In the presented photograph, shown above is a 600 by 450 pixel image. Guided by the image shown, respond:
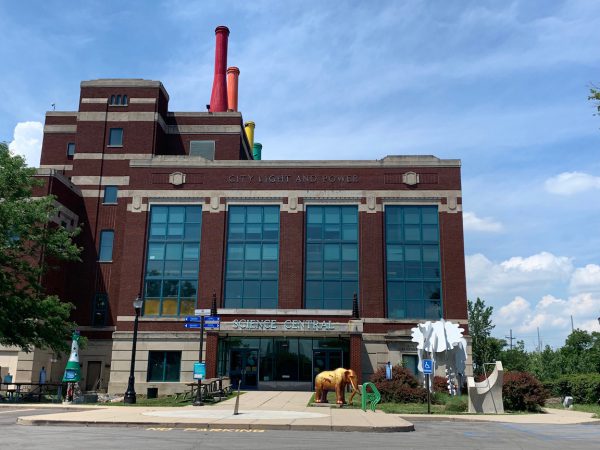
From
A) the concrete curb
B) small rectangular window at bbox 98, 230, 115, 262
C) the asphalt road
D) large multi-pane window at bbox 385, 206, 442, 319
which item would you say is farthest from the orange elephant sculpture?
small rectangular window at bbox 98, 230, 115, 262

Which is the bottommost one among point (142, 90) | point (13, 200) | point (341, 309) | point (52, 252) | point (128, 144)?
point (341, 309)

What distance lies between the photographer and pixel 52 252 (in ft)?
123

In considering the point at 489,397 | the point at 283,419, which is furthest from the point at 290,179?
the point at 283,419

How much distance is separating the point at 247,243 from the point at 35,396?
17.5 metres

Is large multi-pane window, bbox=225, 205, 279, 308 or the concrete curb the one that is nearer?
the concrete curb

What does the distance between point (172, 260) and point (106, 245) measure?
22.7ft

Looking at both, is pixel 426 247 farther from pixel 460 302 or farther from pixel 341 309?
pixel 341 309

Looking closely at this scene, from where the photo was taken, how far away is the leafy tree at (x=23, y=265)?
34562 millimetres

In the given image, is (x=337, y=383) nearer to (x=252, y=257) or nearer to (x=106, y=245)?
(x=252, y=257)

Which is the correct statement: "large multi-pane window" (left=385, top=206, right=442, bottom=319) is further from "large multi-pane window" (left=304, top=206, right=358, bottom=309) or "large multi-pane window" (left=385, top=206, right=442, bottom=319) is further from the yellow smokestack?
the yellow smokestack

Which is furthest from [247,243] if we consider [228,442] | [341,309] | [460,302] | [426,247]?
[228,442]

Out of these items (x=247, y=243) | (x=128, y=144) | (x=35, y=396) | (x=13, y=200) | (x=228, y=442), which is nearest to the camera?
(x=228, y=442)

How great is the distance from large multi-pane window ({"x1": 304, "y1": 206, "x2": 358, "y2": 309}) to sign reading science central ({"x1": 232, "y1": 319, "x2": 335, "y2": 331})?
9.21ft

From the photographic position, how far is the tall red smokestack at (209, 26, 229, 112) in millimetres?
58281
